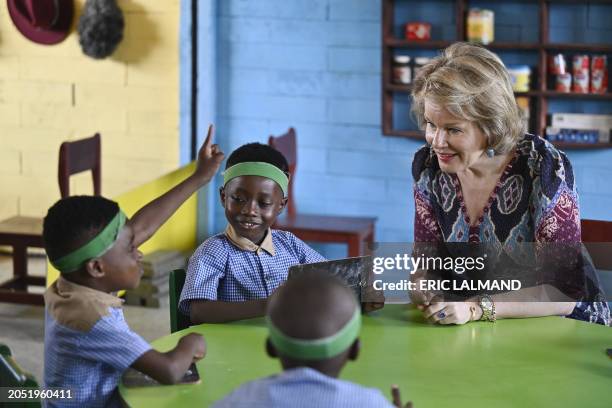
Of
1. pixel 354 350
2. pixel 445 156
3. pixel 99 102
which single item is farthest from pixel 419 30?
pixel 354 350

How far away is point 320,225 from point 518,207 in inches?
99.2

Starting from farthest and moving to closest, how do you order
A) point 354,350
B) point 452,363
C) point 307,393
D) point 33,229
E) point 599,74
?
point 599,74, point 33,229, point 452,363, point 354,350, point 307,393

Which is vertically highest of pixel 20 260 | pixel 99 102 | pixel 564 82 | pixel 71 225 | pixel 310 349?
pixel 564 82

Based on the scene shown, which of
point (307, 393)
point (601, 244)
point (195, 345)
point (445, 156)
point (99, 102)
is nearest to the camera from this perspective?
point (307, 393)

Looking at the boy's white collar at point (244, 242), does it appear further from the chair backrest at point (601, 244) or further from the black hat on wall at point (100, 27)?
the black hat on wall at point (100, 27)

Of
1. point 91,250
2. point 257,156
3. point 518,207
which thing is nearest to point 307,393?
point 91,250

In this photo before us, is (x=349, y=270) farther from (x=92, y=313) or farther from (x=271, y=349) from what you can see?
(x=271, y=349)

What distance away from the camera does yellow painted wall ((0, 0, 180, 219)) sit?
543 centimetres

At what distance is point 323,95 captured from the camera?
17.9 ft

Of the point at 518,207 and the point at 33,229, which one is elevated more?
the point at 518,207

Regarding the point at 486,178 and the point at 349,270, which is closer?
the point at 349,270

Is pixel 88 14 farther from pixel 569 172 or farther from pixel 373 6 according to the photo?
pixel 569 172

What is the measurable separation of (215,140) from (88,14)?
99 cm

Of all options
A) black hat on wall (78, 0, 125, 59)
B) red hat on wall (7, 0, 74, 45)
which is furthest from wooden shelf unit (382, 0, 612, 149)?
red hat on wall (7, 0, 74, 45)
